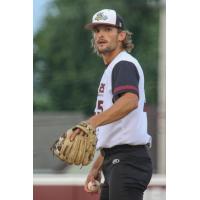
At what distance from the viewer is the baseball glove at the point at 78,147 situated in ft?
15.0

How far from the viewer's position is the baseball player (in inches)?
177

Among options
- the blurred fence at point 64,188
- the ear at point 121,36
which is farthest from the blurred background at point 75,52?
the ear at point 121,36

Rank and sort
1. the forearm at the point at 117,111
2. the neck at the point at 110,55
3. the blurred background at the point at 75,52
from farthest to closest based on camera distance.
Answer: the blurred background at the point at 75,52 → the neck at the point at 110,55 → the forearm at the point at 117,111

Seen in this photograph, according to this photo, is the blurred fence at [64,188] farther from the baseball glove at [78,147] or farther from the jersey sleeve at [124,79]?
the jersey sleeve at [124,79]

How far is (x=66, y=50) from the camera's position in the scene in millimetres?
16156

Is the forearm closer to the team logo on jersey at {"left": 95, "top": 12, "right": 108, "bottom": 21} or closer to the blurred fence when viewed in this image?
the team logo on jersey at {"left": 95, "top": 12, "right": 108, "bottom": 21}

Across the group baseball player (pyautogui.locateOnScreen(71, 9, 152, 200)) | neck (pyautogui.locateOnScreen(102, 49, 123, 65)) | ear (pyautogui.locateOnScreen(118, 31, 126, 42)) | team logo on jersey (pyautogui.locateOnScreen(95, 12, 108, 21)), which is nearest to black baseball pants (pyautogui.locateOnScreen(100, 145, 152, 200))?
baseball player (pyautogui.locateOnScreen(71, 9, 152, 200))

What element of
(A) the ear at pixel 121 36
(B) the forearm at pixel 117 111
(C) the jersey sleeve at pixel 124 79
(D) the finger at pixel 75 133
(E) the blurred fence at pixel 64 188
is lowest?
(E) the blurred fence at pixel 64 188

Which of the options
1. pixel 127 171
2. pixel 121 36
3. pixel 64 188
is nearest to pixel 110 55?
pixel 121 36

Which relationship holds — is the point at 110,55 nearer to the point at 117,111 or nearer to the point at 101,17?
the point at 101,17

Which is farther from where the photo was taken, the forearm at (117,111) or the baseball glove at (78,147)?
the baseball glove at (78,147)
